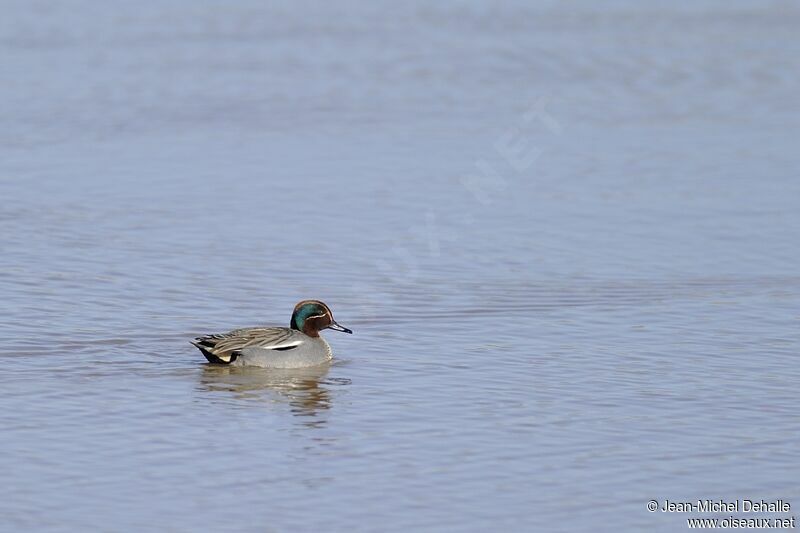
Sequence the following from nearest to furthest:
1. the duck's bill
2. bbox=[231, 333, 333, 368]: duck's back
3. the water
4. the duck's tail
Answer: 1. the water
2. the duck's tail
3. bbox=[231, 333, 333, 368]: duck's back
4. the duck's bill

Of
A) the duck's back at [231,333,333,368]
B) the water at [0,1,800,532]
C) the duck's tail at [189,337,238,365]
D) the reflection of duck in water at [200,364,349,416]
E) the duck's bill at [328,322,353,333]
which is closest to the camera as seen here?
the water at [0,1,800,532]

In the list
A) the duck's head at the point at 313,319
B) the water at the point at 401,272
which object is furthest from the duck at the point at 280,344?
the water at the point at 401,272

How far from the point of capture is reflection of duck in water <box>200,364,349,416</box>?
10695mm

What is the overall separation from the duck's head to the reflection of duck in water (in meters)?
0.38

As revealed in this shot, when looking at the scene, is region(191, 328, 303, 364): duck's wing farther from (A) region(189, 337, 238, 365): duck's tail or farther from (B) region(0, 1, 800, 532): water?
(B) region(0, 1, 800, 532): water

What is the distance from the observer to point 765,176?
1867 centimetres

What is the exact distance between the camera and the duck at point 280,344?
37.1ft

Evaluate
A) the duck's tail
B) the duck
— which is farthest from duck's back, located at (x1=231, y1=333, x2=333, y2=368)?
the duck's tail

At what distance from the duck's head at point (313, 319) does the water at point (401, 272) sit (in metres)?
0.30

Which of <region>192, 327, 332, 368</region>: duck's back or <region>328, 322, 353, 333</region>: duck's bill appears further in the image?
<region>328, 322, 353, 333</region>: duck's bill

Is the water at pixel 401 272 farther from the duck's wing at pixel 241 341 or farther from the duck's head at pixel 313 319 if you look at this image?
the duck's head at pixel 313 319

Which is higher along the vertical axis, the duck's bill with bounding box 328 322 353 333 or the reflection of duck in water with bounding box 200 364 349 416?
the duck's bill with bounding box 328 322 353 333

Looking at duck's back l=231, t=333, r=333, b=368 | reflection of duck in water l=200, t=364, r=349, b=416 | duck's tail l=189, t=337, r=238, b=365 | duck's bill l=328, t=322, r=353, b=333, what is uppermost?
duck's bill l=328, t=322, r=353, b=333

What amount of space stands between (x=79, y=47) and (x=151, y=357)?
16607mm
